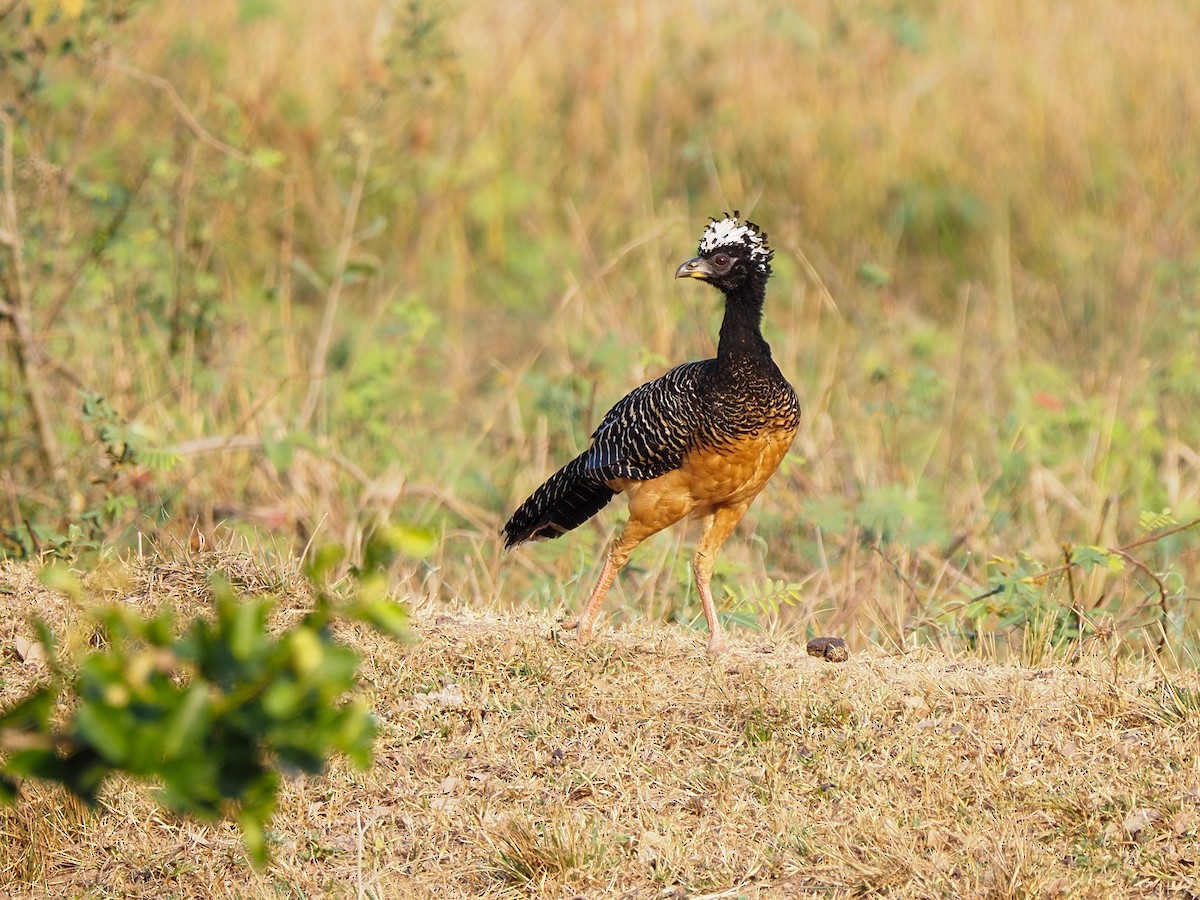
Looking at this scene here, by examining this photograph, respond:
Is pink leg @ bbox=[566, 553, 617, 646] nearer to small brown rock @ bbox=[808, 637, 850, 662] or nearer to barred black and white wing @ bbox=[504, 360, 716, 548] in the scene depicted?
barred black and white wing @ bbox=[504, 360, 716, 548]

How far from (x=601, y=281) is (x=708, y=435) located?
331cm

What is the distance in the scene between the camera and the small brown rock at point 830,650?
4551 millimetres

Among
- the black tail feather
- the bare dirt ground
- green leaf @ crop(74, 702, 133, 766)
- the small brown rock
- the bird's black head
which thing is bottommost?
the bare dirt ground

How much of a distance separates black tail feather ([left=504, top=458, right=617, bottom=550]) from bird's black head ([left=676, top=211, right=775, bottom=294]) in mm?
746

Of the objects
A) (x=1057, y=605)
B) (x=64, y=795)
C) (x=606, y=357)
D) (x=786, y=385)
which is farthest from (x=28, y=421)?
(x=1057, y=605)

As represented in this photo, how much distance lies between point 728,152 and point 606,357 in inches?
168

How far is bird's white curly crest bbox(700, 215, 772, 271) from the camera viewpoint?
475 cm

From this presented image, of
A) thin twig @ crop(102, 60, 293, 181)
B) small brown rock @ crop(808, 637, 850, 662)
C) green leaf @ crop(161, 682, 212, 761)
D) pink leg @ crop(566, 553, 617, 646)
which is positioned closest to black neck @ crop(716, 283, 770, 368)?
pink leg @ crop(566, 553, 617, 646)

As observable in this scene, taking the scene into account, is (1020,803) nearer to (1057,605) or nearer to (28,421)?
(1057,605)

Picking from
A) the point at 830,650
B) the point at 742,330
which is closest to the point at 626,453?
the point at 742,330

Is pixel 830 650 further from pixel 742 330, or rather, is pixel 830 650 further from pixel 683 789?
pixel 742 330

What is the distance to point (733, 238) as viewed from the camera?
187 inches

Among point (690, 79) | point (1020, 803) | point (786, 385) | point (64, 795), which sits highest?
point (690, 79)

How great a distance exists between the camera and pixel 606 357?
6730 mm
